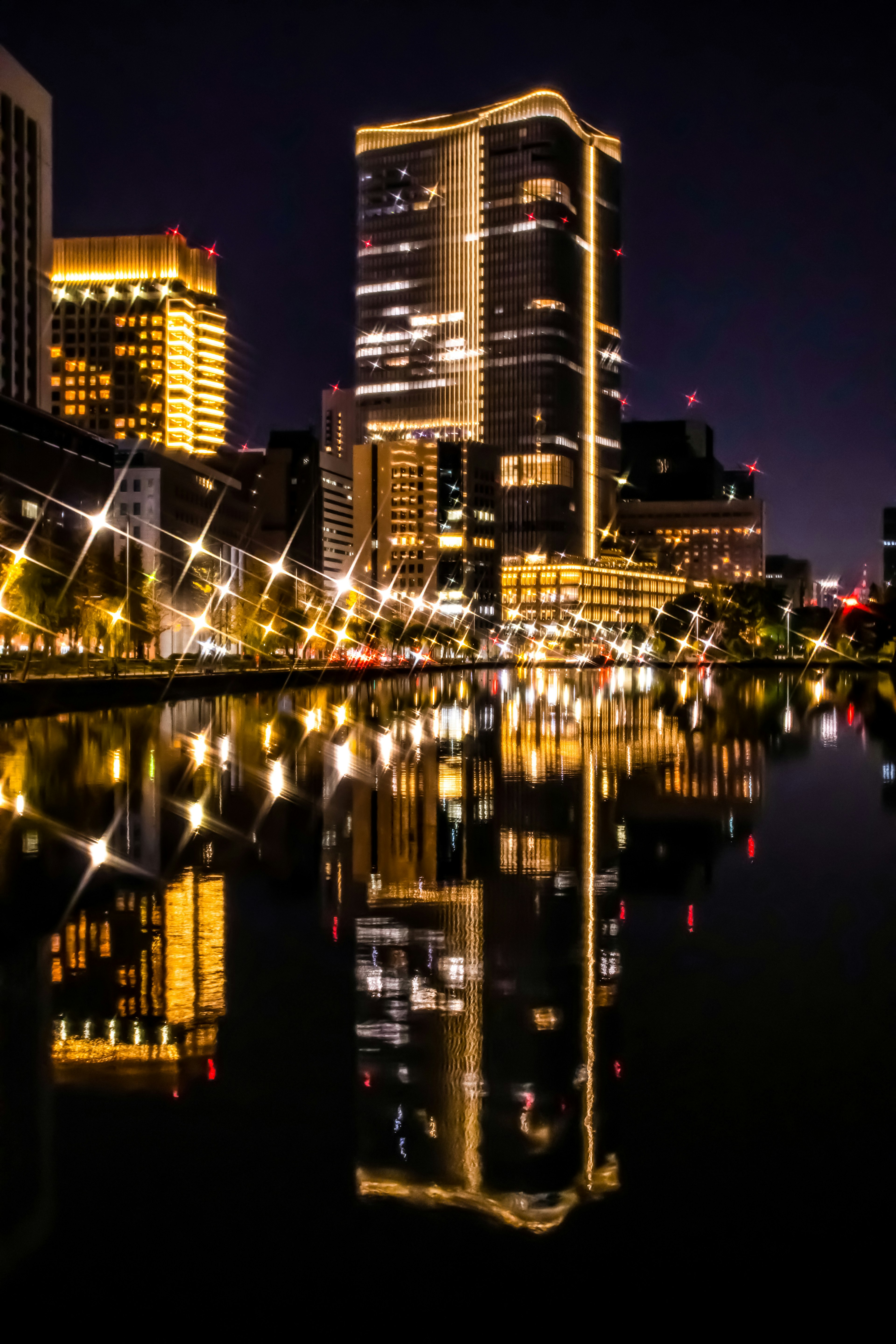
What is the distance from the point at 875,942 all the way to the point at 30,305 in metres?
131

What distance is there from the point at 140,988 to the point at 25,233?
13332cm

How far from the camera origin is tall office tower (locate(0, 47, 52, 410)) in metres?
124

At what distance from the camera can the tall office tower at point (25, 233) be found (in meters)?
124

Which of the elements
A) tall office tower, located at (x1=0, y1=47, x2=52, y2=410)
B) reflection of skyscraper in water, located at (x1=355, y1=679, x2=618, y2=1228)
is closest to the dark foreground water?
reflection of skyscraper in water, located at (x1=355, y1=679, x2=618, y2=1228)

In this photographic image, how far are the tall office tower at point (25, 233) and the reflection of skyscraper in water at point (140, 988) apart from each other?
118658 mm

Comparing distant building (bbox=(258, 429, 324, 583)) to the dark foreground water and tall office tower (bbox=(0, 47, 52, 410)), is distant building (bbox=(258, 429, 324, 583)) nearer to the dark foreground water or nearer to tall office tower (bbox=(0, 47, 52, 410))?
tall office tower (bbox=(0, 47, 52, 410))

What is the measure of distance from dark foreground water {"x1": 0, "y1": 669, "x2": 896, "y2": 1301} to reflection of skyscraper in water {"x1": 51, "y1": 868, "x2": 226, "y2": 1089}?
1.2 inches

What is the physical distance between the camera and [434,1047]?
7.26 meters

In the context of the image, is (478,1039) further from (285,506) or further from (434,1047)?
(285,506)

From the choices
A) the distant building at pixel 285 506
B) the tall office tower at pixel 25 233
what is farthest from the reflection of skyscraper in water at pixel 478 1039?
the distant building at pixel 285 506

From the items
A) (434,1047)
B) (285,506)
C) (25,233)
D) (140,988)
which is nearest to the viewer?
(434,1047)

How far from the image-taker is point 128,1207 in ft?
16.8

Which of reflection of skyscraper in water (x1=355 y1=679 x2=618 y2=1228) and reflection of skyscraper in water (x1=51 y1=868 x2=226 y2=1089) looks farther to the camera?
reflection of skyscraper in water (x1=51 y1=868 x2=226 y2=1089)

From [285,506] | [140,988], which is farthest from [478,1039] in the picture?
[285,506]
